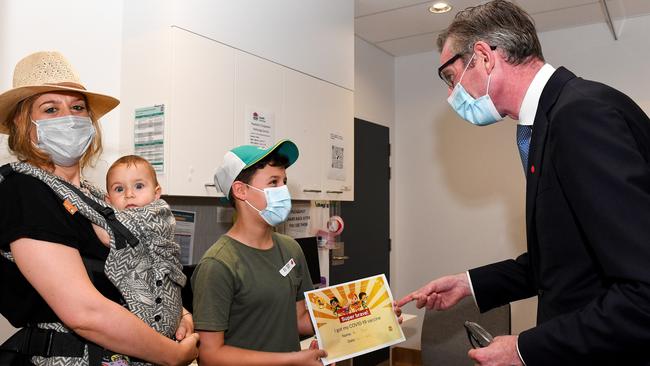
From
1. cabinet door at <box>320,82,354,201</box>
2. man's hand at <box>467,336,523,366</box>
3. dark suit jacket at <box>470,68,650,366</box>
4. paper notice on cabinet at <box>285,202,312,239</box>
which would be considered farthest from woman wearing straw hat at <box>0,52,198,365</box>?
paper notice on cabinet at <box>285,202,312,239</box>

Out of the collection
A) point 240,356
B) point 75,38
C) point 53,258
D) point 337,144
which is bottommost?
point 240,356

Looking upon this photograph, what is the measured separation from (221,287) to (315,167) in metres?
1.46

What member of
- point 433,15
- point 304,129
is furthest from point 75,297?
point 433,15

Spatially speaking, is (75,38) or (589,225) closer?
(589,225)

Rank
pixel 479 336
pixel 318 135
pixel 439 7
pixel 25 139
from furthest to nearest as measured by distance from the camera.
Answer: pixel 439 7, pixel 318 135, pixel 479 336, pixel 25 139

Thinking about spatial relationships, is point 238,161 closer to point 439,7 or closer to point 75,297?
point 75,297

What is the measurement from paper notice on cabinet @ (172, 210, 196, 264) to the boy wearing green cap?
0.78 m

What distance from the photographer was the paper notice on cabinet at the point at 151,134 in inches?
83.5

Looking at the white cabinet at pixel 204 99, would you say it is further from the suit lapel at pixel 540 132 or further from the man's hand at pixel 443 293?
the suit lapel at pixel 540 132

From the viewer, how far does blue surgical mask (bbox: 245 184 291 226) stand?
6.15 feet

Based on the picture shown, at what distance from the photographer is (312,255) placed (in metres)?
3.16

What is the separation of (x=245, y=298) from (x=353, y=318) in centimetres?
38

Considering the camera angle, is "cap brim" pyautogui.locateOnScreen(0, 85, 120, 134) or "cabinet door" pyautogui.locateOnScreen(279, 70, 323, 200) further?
"cabinet door" pyautogui.locateOnScreen(279, 70, 323, 200)

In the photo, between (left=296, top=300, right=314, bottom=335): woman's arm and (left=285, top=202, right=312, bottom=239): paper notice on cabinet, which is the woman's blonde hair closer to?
(left=296, top=300, right=314, bottom=335): woman's arm
